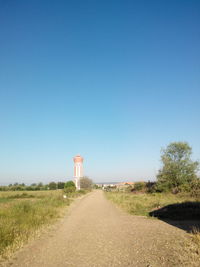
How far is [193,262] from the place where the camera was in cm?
510

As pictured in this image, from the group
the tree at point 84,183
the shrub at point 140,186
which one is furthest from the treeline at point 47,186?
the shrub at point 140,186

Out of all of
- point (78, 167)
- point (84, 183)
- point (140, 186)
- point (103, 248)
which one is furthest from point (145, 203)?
point (78, 167)

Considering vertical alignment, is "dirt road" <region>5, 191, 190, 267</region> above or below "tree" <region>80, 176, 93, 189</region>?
above

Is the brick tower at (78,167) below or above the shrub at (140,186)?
above

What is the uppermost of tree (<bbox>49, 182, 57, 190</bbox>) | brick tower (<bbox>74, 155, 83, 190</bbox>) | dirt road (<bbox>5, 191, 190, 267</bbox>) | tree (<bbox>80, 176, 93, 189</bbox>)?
brick tower (<bbox>74, 155, 83, 190</bbox>)

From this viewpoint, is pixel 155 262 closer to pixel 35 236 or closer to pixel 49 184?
pixel 35 236

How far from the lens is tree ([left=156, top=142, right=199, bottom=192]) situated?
35.2 meters

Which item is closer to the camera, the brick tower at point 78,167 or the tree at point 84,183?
the tree at point 84,183

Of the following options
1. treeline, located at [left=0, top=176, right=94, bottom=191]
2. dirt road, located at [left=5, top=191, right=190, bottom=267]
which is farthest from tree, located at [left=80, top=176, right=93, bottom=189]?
dirt road, located at [left=5, top=191, right=190, bottom=267]

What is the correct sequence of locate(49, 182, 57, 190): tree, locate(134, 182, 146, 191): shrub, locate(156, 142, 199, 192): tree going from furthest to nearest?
locate(49, 182, 57, 190): tree → locate(134, 182, 146, 191): shrub → locate(156, 142, 199, 192): tree

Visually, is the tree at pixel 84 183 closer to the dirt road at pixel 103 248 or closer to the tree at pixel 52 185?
the tree at pixel 52 185

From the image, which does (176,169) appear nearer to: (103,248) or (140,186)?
(140,186)

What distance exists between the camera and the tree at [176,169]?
1385 inches

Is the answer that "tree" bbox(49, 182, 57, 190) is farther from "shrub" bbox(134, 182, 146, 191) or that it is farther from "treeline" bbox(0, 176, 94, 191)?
"shrub" bbox(134, 182, 146, 191)
